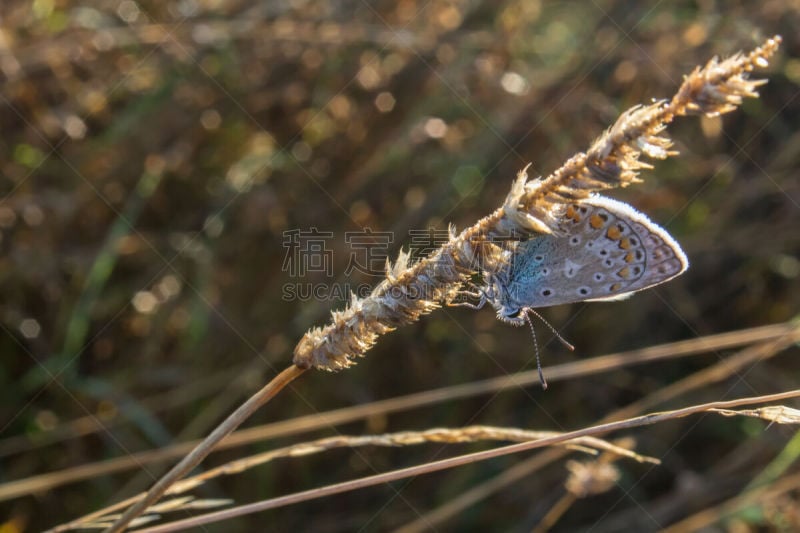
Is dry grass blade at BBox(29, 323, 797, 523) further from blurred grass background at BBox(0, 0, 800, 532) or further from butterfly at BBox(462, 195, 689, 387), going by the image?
blurred grass background at BBox(0, 0, 800, 532)

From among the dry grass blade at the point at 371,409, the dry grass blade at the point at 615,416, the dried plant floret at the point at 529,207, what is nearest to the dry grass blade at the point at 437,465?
the dried plant floret at the point at 529,207

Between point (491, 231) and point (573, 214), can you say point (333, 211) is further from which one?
point (491, 231)

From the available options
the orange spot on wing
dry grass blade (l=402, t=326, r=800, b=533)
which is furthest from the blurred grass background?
the orange spot on wing

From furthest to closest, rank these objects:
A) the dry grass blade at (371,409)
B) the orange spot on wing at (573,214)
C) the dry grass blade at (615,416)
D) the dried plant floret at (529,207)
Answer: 1. the dry grass blade at (615,416)
2. the dry grass blade at (371,409)
3. the orange spot on wing at (573,214)
4. the dried plant floret at (529,207)

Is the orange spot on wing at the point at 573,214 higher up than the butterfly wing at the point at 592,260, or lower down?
higher up

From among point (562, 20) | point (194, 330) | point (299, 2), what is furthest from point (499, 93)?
point (194, 330)

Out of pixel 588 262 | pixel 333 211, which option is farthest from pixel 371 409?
pixel 333 211

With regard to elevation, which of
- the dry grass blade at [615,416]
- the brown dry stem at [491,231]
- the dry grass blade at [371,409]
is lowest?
the dry grass blade at [615,416]

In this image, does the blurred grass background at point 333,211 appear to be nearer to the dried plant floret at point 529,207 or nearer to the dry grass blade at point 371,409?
the dry grass blade at point 371,409
